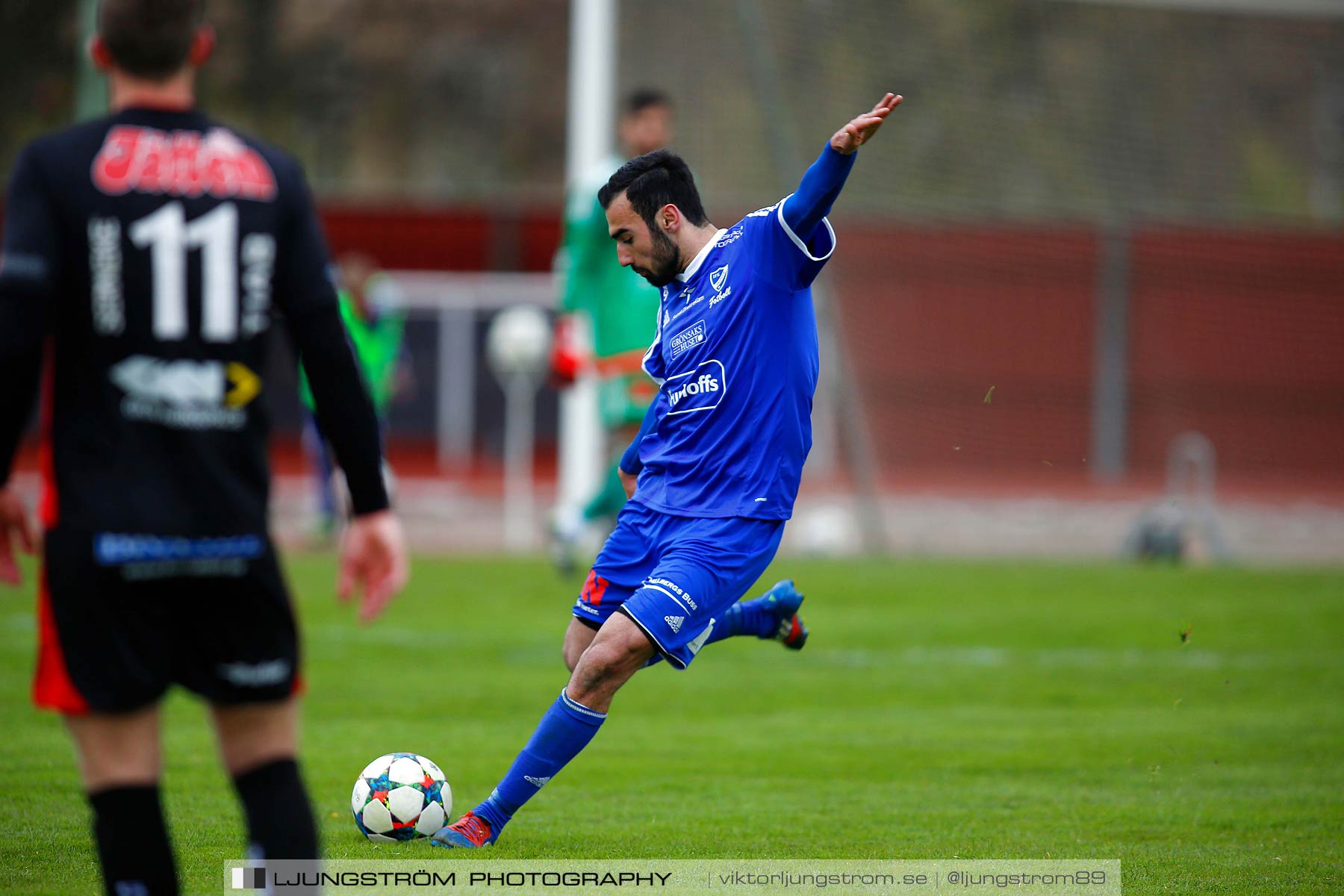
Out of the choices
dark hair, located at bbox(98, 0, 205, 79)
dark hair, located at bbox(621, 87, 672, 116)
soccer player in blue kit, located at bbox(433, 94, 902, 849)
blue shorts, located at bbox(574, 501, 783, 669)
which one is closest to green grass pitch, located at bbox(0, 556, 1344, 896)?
soccer player in blue kit, located at bbox(433, 94, 902, 849)

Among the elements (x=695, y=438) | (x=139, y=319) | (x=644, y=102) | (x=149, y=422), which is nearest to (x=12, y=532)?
(x=149, y=422)

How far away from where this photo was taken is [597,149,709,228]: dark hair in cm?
481

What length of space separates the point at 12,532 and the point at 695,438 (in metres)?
2.25

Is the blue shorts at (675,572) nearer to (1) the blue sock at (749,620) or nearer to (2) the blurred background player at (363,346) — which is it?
(1) the blue sock at (749,620)

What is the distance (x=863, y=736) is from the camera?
6773 mm

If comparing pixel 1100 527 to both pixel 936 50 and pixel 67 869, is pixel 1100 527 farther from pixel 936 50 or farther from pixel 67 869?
pixel 67 869

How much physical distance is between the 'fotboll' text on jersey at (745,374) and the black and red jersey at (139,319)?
1.98 meters

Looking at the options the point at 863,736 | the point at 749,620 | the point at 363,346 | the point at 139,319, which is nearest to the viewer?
the point at 139,319

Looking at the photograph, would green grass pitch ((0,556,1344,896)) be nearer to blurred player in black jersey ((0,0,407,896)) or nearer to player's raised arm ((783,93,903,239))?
blurred player in black jersey ((0,0,407,896))

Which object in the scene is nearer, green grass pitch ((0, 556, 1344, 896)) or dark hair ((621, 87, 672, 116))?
green grass pitch ((0, 556, 1344, 896))

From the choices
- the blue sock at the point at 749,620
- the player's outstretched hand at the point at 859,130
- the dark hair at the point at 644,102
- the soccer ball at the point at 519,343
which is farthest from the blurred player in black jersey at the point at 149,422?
the soccer ball at the point at 519,343

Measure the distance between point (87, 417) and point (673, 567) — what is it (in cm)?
205

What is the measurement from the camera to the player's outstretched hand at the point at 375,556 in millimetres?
3154

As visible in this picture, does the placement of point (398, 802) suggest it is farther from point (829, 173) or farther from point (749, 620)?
point (829, 173)
